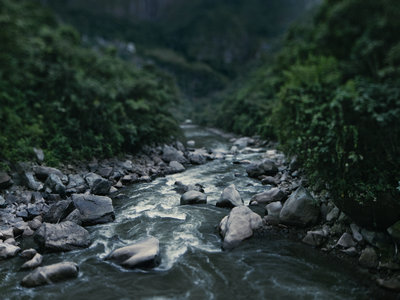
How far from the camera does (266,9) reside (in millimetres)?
162250

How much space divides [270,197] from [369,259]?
342 centimetres

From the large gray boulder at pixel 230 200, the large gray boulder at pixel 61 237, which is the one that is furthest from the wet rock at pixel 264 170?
the large gray boulder at pixel 61 237

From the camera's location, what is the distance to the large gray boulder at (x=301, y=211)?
652cm

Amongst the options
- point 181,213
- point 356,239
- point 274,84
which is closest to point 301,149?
point 356,239

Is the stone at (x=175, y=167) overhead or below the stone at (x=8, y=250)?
below

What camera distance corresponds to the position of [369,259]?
5.09 meters

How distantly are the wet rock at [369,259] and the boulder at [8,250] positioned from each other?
6.84 metres

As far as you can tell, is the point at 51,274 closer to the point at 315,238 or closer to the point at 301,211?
the point at 315,238

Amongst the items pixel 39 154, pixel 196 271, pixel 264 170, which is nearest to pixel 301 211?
pixel 196 271

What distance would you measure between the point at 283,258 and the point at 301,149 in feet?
9.84

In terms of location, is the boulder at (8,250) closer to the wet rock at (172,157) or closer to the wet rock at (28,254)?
the wet rock at (28,254)

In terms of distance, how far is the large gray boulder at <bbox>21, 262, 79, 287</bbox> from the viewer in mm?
4977

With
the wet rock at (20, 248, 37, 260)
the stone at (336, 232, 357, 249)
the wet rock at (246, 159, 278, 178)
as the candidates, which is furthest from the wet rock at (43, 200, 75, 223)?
the wet rock at (246, 159, 278, 178)

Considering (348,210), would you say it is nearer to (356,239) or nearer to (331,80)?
(356,239)
